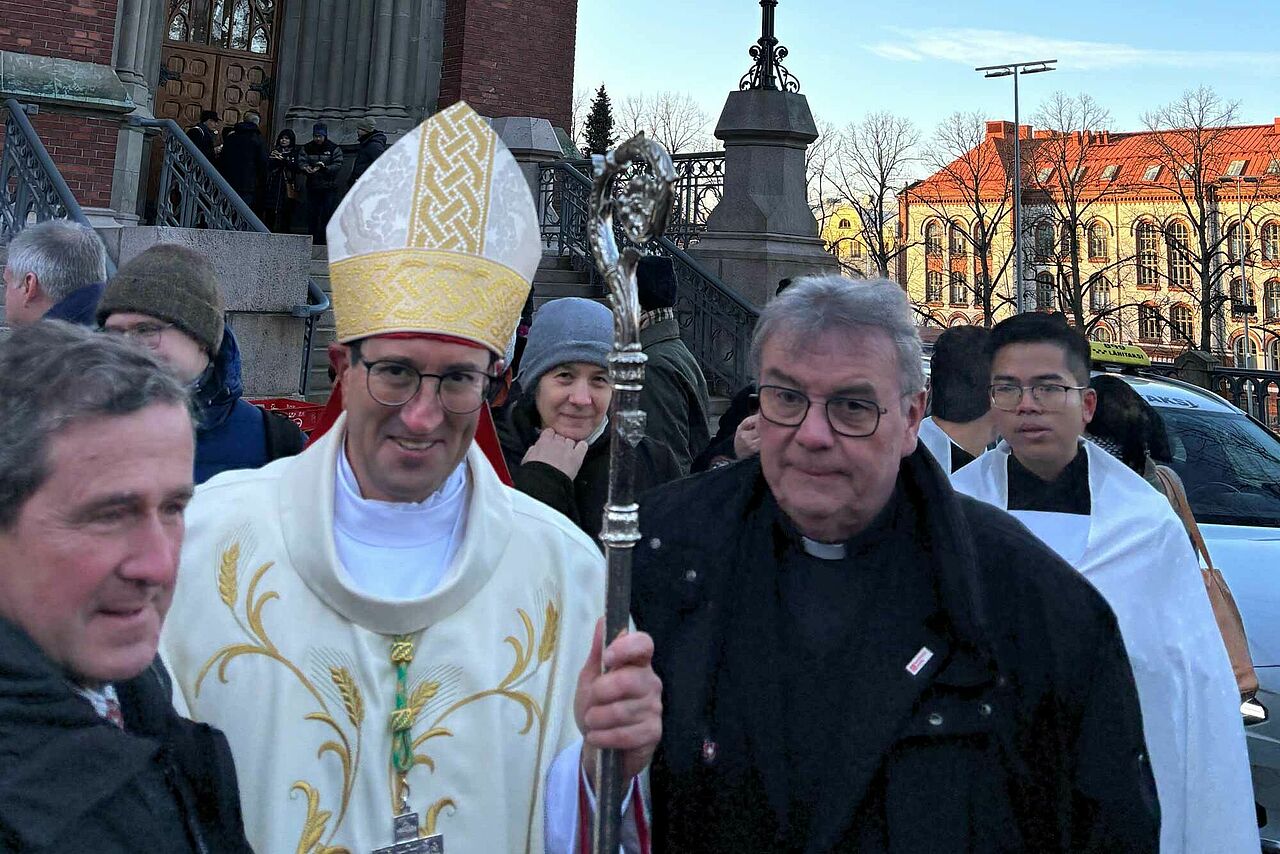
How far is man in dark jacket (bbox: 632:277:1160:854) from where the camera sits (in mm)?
2328

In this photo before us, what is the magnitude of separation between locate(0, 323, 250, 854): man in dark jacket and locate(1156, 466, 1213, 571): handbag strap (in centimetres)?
351

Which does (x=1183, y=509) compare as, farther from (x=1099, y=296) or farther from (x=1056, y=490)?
(x=1099, y=296)

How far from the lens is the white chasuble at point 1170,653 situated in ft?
9.93

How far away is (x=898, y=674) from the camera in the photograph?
2.37 metres

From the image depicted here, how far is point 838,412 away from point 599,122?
57614mm

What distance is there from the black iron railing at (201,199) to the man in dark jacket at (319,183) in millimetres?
2600

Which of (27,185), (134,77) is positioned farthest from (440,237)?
(134,77)

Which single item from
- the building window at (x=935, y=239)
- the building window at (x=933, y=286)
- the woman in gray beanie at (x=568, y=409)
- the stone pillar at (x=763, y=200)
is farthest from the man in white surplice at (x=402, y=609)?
the building window at (x=933, y=286)

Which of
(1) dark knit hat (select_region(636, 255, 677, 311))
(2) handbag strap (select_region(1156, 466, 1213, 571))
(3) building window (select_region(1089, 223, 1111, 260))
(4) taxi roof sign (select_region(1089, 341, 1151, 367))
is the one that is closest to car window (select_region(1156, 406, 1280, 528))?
(4) taxi roof sign (select_region(1089, 341, 1151, 367))

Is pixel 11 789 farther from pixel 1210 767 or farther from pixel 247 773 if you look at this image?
pixel 1210 767

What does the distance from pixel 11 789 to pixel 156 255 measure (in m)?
2.52

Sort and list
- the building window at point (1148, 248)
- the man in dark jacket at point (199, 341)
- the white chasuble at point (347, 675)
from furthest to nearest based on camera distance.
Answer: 1. the building window at point (1148, 248)
2. the man in dark jacket at point (199, 341)
3. the white chasuble at point (347, 675)

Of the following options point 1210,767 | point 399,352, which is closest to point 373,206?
point 399,352

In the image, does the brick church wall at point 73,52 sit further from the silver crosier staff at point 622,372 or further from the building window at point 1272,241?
the building window at point 1272,241
